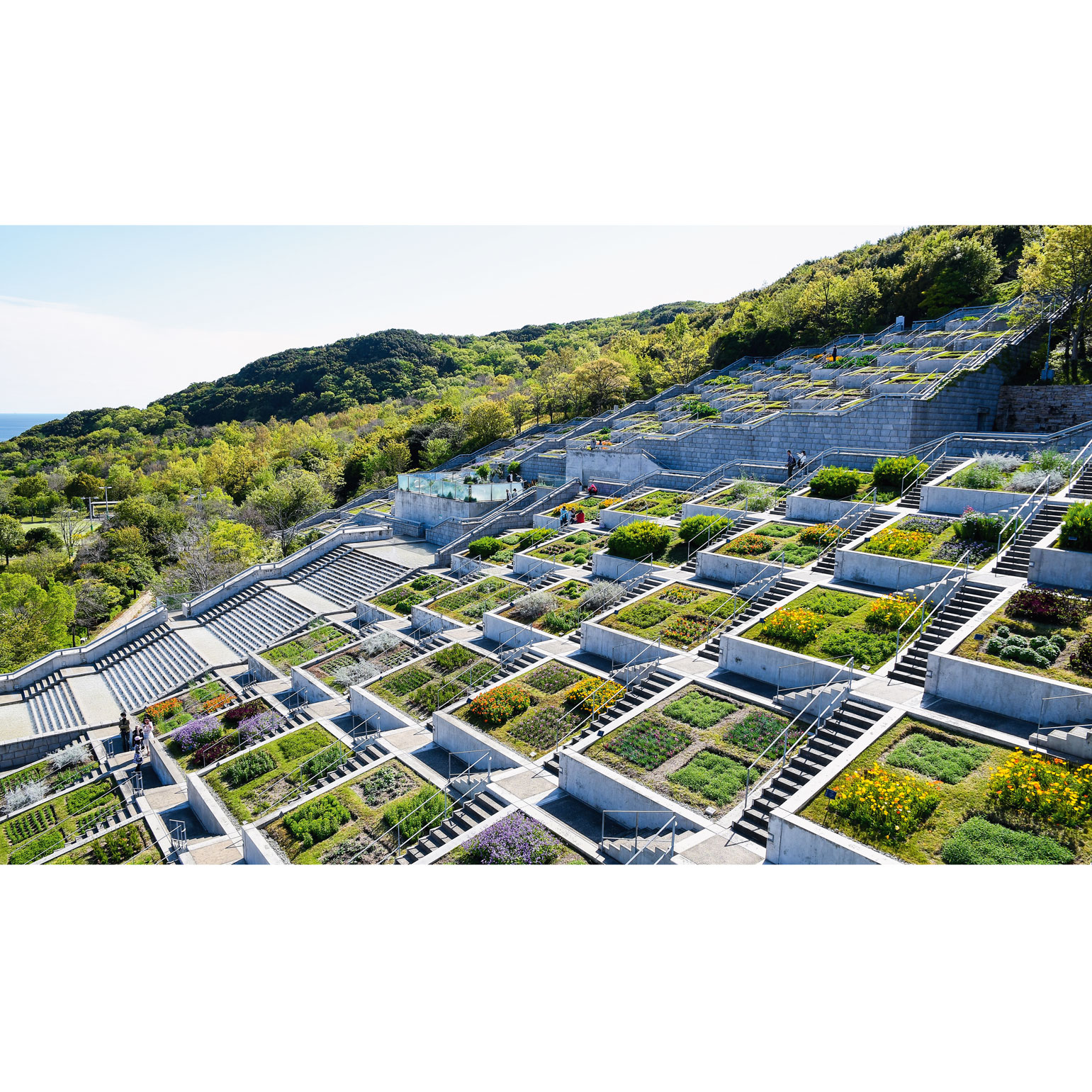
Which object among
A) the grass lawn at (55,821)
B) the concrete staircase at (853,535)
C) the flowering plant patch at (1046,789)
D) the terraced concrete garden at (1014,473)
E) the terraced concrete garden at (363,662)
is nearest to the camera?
the flowering plant patch at (1046,789)

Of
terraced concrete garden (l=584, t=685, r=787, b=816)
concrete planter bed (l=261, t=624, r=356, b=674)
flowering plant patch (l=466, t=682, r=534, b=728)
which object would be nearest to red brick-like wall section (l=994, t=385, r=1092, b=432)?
terraced concrete garden (l=584, t=685, r=787, b=816)

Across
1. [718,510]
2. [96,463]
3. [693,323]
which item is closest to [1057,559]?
[718,510]

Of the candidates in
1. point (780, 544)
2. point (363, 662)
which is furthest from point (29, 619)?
point (780, 544)

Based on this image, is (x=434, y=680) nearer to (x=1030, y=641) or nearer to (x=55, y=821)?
(x=55, y=821)

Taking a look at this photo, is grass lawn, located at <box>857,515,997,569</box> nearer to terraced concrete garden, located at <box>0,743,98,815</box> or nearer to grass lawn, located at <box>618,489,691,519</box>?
grass lawn, located at <box>618,489,691,519</box>

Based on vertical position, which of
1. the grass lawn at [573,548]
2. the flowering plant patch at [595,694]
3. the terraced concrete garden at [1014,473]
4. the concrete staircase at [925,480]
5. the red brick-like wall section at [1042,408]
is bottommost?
the flowering plant patch at [595,694]

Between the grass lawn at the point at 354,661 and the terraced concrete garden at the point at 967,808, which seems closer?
the terraced concrete garden at the point at 967,808

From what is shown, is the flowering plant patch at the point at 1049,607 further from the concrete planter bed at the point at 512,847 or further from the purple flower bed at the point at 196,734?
the purple flower bed at the point at 196,734

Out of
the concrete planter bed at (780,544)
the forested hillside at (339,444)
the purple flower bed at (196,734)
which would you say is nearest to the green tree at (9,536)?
the forested hillside at (339,444)
